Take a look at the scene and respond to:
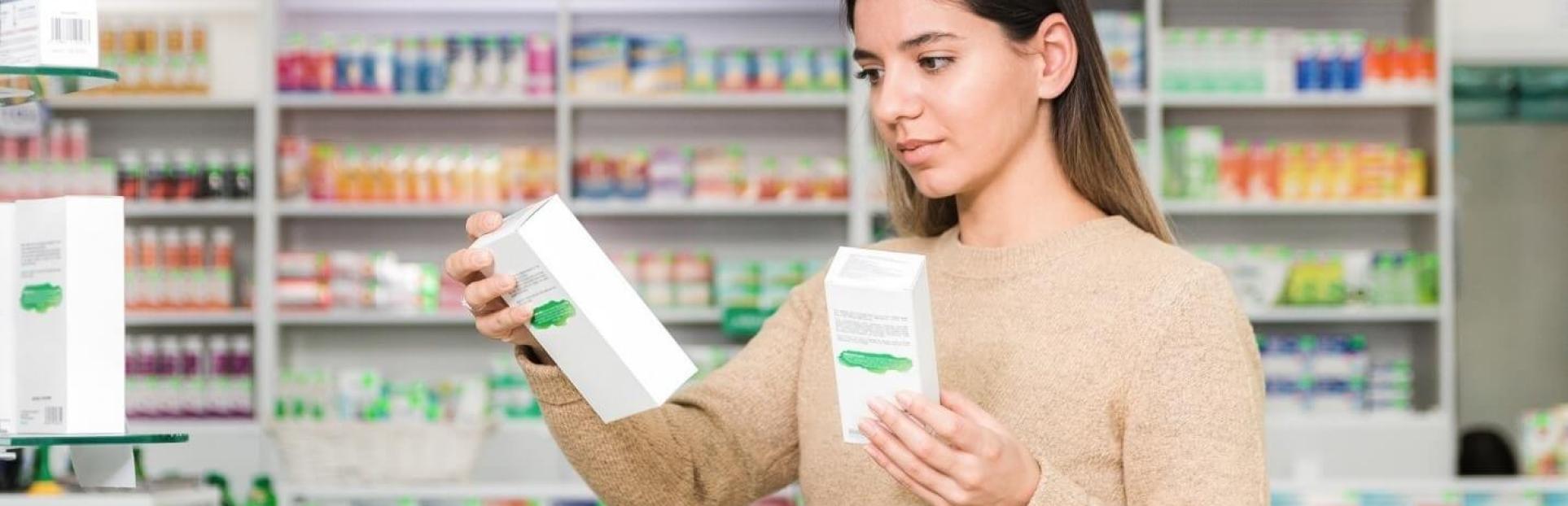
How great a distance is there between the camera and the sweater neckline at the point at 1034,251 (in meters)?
1.62

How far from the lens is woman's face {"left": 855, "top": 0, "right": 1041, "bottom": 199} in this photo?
1547 millimetres

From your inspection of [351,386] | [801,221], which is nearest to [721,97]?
[801,221]

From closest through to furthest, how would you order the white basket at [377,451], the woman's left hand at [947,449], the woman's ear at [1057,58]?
the woman's left hand at [947,449]
the woman's ear at [1057,58]
the white basket at [377,451]

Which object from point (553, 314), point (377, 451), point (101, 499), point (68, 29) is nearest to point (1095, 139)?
point (553, 314)

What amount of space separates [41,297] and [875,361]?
721mm

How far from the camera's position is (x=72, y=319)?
1439 millimetres

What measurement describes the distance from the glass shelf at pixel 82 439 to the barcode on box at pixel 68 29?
0.33 m

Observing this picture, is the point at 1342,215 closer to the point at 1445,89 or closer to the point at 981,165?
the point at 1445,89

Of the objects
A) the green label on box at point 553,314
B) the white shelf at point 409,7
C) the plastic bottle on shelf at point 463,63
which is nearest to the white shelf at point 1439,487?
the green label on box at point 553,314

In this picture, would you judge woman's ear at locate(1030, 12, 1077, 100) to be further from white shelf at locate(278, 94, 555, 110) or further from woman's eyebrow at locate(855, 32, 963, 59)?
white shelf at locate(278, 94, 555, 110)

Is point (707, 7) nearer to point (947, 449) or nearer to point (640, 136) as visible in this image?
point (640, 136)

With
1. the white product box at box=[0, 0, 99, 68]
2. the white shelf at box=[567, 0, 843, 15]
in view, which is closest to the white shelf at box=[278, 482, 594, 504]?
the white shelf at box=[567, 0, 843, 15]

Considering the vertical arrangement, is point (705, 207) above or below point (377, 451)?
above

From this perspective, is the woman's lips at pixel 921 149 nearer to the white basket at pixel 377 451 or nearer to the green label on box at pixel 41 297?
the green label on box at pixel 41 297
